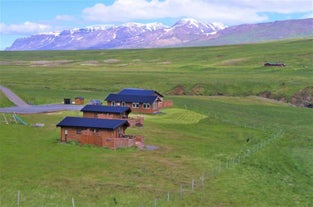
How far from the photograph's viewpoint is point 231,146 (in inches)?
2650

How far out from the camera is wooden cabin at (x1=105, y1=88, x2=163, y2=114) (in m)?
100

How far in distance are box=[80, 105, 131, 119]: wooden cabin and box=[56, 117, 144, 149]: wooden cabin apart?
1448cm

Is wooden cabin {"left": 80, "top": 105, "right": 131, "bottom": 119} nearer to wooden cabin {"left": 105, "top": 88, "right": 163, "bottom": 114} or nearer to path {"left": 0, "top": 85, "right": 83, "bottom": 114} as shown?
path {"left": 0, "top": 85, "right": 83, "bottom": 114}

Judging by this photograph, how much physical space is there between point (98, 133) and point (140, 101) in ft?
119

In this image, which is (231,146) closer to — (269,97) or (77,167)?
(77,167)

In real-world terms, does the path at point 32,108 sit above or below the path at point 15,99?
below

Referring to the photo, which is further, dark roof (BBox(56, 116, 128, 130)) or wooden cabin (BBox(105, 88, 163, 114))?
wooden cabin (BBox(105, 88, 163, 114))

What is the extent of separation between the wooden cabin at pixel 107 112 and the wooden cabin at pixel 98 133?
→ 47.5 feet

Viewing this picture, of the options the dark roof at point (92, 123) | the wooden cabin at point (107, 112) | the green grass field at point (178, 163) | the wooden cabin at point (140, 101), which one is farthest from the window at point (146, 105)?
the dark roof at point (92, 123)

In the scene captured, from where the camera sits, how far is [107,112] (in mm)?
83375

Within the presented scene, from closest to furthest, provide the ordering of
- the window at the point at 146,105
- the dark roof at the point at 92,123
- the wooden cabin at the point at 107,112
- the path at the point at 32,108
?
1. the dark roof at the point at 92,123
2. the wooden cabin at the point at 107,112
3. the path at the point at 32,108
4. the window at the point at 146,105

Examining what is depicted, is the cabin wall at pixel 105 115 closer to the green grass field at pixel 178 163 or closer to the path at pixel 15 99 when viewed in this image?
the green grass field at pixel 178 163

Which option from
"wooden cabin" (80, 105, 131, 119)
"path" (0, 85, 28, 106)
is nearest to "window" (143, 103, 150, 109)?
"wooden cabin" (80, 105, 131, 119)

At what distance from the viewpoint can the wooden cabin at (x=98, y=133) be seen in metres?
64.2
